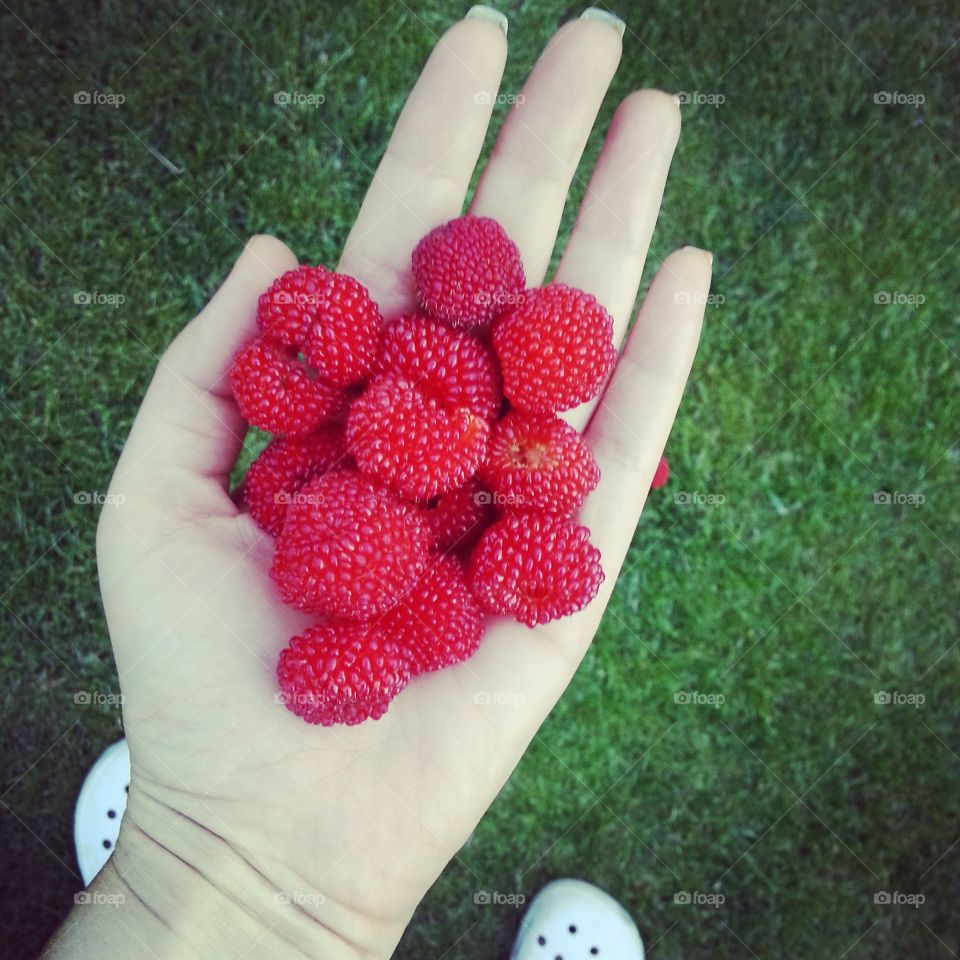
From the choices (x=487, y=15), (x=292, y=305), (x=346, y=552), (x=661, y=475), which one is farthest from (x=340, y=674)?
(x=487, y=15)

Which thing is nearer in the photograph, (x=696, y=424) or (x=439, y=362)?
(x=439, y=362)

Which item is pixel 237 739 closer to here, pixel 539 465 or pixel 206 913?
pixel 206 913

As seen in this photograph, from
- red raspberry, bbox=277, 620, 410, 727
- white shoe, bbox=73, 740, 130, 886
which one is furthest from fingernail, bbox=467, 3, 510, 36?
white shoe, bbox=73, 740, 130, 886

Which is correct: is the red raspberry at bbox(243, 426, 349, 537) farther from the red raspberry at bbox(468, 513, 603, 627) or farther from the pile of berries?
the red raspberry at bbox(468, 513, 603, 627)

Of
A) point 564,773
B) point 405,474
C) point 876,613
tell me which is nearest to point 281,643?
point 405,474

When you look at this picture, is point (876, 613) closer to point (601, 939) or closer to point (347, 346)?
point (601, 939)

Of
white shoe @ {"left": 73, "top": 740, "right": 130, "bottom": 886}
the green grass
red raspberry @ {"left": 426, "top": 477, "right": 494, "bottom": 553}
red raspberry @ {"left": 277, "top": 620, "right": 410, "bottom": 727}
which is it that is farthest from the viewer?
the green grass

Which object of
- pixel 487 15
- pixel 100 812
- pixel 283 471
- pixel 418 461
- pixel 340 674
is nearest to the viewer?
pixel 340 674
